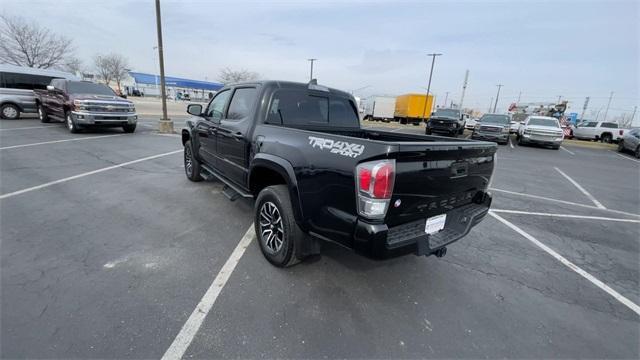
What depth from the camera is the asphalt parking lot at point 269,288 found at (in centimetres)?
212

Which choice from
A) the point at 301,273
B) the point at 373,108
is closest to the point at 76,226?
the point at 301,273

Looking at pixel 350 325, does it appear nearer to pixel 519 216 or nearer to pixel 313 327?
pixel 313 327

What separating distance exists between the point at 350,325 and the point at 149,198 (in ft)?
13.5

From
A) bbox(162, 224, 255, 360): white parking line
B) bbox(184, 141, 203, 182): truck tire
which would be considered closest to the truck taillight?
bbox(162, 224, 255, 360): white parking line

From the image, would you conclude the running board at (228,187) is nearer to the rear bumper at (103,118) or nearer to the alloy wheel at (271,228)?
the alloy wheel at (271,228)

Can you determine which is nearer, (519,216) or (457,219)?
(457,219)

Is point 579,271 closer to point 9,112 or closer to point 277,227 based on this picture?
point 277,227

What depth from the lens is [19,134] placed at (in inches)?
383

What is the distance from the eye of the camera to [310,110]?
12.5 feet

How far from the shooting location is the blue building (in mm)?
69688

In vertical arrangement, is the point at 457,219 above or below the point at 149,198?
above

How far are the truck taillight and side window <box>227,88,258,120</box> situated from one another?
2.09m

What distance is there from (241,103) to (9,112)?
55.2ft

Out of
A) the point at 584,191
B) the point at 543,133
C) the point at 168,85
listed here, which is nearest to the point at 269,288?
the point at 584,191
